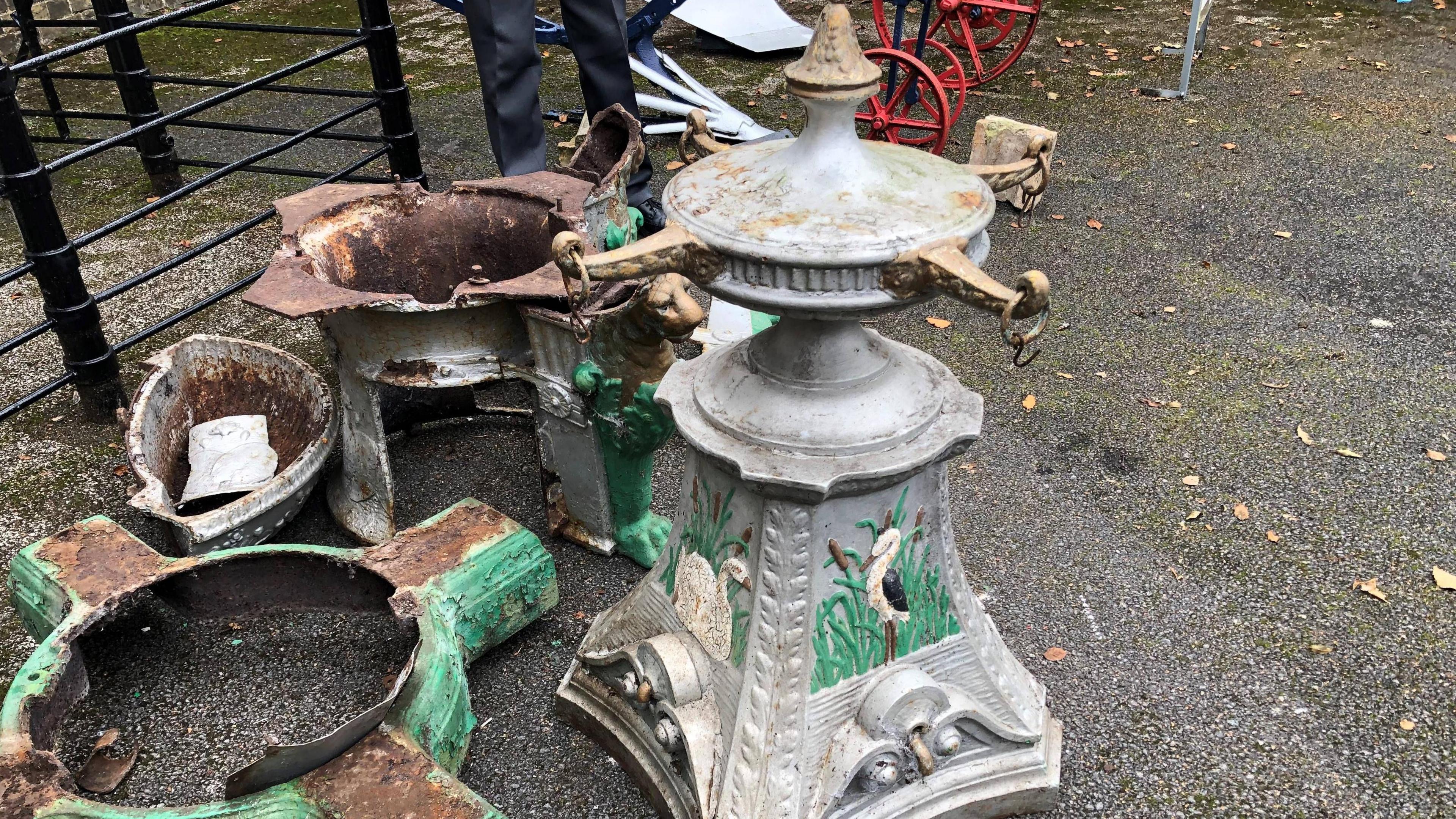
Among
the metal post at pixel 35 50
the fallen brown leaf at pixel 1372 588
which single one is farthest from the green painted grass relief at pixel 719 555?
the metal post at pixel 35 50

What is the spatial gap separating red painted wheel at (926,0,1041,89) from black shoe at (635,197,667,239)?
1.87 meters

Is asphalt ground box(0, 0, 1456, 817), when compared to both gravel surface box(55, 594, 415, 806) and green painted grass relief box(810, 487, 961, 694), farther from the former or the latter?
A: green painted grass relief box(810, 487, 961, 694)

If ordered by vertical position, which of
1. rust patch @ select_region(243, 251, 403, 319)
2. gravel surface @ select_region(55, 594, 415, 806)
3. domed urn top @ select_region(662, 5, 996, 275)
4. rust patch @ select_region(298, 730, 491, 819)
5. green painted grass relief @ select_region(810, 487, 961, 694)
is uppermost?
domed urn top @ select_region(662, 5, 996, 275)

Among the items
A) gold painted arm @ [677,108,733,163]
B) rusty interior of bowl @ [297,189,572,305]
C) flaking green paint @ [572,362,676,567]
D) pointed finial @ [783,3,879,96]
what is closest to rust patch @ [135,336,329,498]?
rusty interior of bowl @ [297,189,572,305]

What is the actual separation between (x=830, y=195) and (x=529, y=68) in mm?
2333

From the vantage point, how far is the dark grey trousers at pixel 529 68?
3.49m

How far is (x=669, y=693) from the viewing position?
6.54ft

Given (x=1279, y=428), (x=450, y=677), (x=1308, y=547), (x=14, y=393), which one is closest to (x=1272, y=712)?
(x=1308, y=547)

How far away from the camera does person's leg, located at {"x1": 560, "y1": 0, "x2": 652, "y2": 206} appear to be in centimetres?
382

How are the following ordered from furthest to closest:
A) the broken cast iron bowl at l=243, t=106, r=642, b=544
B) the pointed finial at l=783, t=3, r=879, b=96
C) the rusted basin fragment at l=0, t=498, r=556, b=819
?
1. the broken cast iron bowl at l=243, t=106, r=642, b=544
2. the rusted basin fragment at l=0, t=498, r=556, b=819
3. the pointed finial at l=783, t=3, r=879, b=96

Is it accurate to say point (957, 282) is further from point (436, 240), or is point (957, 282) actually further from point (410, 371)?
point (436, 240)

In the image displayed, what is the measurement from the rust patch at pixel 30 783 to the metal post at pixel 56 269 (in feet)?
5.43

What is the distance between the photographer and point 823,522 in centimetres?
177

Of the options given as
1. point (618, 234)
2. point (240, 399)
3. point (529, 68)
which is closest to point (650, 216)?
point (529, 68)
